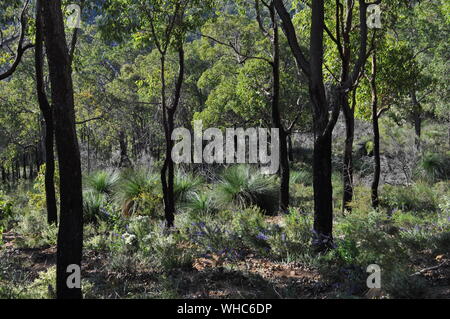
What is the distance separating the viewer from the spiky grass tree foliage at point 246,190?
11.7 metres

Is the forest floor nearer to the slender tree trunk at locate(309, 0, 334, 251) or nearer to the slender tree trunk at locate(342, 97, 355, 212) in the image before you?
the slender tree trunk at locate(309, 0, 334, 251)

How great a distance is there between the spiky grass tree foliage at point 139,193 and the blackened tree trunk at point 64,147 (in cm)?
705

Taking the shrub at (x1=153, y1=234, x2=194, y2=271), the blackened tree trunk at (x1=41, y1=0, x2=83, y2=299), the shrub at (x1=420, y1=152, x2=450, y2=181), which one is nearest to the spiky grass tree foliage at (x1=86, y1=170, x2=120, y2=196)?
the shrub at (x1=153, y1=234, x2=194, y2=271)

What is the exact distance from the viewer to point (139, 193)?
12195mm

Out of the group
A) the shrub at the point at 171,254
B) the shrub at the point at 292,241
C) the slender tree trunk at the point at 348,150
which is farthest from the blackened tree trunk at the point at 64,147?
the slender tree trunk at the point at 348,150

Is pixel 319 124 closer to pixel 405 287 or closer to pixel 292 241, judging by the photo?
pixel 292 241

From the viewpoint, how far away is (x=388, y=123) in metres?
28.4

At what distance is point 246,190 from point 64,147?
7971 mm

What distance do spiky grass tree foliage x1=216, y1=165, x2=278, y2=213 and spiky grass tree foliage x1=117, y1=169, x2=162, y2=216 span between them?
176 centimetres

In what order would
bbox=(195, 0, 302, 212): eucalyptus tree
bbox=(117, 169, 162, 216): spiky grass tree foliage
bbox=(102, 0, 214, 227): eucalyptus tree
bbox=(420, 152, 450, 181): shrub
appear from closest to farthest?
bbox=(102, 0, 214, 227): eucalyptus tree → bbox=(117, 169, 162, 216): spiky grass tree foliage → bbox=(420, 152, 450, 181): shrub → bbox=(195, 0, 302, 212): eucalyptus tree

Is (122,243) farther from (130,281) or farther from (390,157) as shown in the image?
(390,157)

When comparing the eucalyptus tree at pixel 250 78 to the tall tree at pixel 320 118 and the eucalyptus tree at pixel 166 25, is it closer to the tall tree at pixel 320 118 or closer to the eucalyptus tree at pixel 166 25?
the eucalyptus tree at pixel 166 25

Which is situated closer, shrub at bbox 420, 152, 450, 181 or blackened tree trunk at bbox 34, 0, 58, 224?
blackened tree trunk at bbox 34, 0, 58, 224

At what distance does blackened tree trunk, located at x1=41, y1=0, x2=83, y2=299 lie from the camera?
13.9ft
